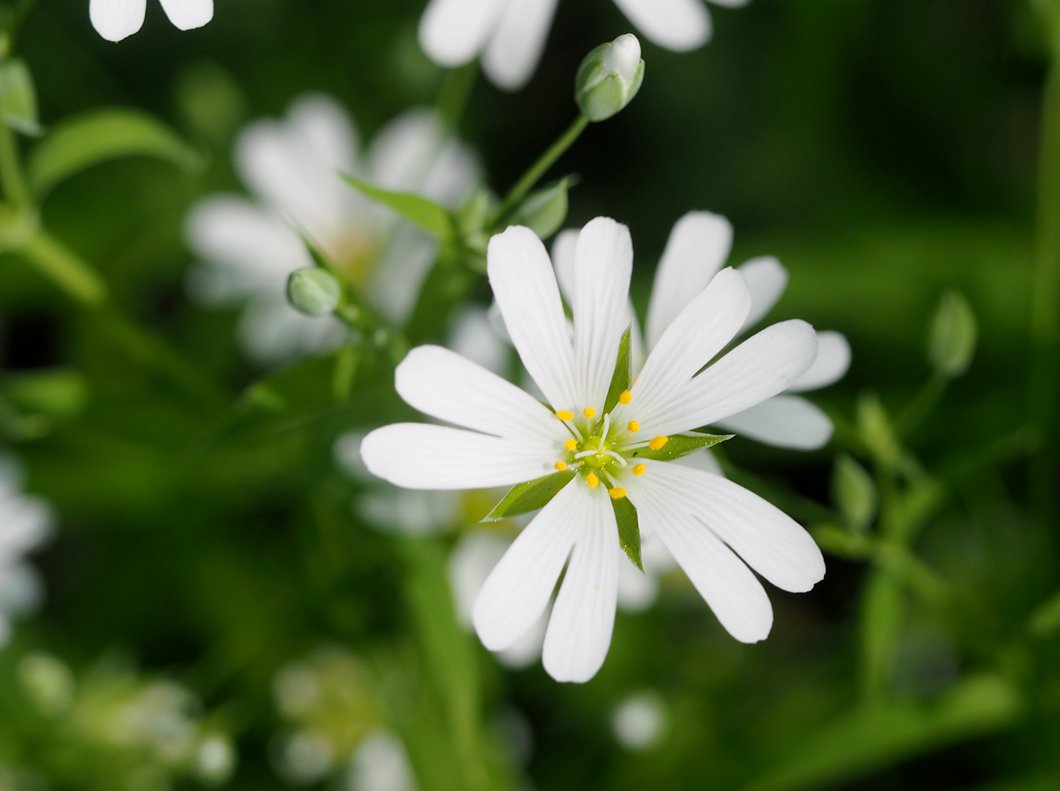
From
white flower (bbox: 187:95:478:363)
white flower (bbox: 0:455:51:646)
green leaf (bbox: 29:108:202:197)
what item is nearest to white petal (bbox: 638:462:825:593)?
green leaf (bbox: 29:108:202:197)

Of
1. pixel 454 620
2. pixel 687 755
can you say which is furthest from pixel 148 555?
pixel 687 755

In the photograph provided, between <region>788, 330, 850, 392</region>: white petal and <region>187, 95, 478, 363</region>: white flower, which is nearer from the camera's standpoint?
<region>788, 330, 850, 392</region>: white petal

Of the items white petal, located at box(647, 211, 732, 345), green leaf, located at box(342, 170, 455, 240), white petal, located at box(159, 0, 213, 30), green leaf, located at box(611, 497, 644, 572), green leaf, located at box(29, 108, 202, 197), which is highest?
green leaf, located at box(29, 108, 202, 197)

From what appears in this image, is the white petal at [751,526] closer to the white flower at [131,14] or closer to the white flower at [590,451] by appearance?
the white flower at [590,451]

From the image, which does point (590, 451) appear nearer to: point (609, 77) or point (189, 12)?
point (609, 77)

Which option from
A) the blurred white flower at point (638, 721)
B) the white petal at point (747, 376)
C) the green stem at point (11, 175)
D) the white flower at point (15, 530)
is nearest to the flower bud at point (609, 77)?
the white petal at point (747, 376)

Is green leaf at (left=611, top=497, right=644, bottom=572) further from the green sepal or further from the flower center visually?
the green sepal

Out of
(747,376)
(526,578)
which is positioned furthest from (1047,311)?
(526,578)
